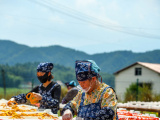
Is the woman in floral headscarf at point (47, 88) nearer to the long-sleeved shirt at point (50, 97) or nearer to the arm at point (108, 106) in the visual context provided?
the long-sleeved shirt at point (50, 97)

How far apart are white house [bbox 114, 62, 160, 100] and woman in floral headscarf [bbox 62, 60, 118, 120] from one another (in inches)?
2085

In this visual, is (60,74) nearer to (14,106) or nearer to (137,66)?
(137,66)

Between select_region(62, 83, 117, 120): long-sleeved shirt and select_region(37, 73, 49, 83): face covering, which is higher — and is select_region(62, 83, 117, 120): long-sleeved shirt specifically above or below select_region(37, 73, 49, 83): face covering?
below

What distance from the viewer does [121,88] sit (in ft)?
214

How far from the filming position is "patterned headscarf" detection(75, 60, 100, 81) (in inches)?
138

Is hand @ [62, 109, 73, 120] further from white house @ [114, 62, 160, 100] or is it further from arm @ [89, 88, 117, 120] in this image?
white house @ [114, 62, 160, 100]

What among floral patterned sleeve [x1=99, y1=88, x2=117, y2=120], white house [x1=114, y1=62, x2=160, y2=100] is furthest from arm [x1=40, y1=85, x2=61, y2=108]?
white house [x1=114, y1=62, x2=160, y2=100]

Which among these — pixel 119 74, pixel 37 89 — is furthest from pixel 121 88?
pixel 37 89

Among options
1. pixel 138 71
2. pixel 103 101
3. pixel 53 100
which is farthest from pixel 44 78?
pixel 138 71

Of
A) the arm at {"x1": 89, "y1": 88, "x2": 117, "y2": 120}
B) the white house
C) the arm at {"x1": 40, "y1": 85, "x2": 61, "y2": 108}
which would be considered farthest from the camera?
the white house

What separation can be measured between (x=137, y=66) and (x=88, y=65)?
63921 millimetres

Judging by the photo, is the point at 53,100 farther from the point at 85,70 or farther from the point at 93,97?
the point at 85,70

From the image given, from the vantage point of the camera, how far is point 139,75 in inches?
2547

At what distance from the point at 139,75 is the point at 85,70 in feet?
205
